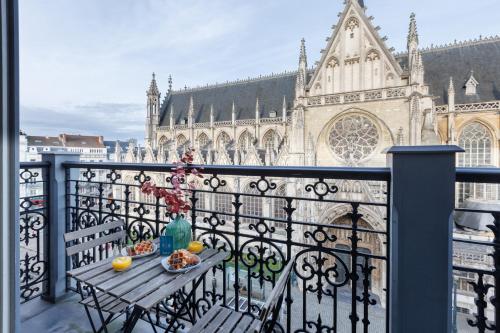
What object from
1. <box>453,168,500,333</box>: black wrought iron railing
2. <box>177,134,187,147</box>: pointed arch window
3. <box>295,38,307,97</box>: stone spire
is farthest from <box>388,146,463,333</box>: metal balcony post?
<box>177,134,187,147</box>: pointed arch window

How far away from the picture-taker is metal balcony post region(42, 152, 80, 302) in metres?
2.77

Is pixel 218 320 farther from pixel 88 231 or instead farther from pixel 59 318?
pixel 59 318

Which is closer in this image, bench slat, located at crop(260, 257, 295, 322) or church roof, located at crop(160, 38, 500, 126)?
bench slat, located at crop(260, 257, 295, 322)

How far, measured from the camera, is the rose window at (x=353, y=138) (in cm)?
1520

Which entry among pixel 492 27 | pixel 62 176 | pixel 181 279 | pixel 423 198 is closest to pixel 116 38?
pixel 62 176

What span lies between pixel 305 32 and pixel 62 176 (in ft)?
59.0

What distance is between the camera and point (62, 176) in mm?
2850

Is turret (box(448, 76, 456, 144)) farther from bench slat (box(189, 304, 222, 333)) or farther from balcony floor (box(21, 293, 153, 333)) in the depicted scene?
balcony floor (box(21, 293, 153, 333))

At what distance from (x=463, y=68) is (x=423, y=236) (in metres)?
21.5

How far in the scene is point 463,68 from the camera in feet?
55.6

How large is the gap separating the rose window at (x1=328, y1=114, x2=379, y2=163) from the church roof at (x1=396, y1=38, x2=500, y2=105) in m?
4.70

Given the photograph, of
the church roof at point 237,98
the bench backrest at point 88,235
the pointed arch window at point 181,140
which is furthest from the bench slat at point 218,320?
the pointed arch window at point 181,140

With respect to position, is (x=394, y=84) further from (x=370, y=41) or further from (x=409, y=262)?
(x=409, y=262)

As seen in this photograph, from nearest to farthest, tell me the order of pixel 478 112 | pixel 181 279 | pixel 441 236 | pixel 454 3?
pixel 441 236 → pixel 181 279 → pixel 454 3 → pixel 478 112
